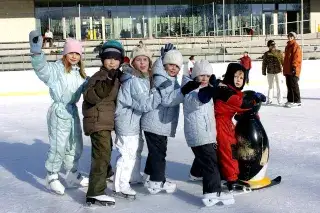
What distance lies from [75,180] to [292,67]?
18.3 feet

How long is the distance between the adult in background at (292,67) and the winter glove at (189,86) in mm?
Answer: 5572

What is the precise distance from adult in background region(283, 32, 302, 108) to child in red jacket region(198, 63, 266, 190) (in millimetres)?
5090

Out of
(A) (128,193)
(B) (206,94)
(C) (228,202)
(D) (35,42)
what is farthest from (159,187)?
(D) (35,42)

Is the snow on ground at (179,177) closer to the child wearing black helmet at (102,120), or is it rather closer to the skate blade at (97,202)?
the skate blade at (97,202)

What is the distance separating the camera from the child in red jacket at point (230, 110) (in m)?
3.32

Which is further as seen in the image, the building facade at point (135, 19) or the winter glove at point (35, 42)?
the building facade at point (135, 19)

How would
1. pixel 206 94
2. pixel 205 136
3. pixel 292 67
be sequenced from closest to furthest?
pixel 206 94, pixel 205 136, pixel 292 67

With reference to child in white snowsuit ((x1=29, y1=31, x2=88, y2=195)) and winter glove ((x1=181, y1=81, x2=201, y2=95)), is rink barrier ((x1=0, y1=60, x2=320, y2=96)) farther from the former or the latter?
winter glove ((x1=181, y1=81, x2=201, y2=95))

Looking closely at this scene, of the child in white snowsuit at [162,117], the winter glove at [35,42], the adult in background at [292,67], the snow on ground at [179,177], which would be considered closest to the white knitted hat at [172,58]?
the child in white snowsuit at [162,117]

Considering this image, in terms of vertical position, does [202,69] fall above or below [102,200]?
above

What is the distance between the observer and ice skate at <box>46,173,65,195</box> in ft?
11.8

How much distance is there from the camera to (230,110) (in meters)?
3.39

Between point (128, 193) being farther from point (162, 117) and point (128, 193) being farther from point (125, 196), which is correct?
point (162, 117)

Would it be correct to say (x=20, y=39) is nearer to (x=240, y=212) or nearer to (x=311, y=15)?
(x=311, y=15)
